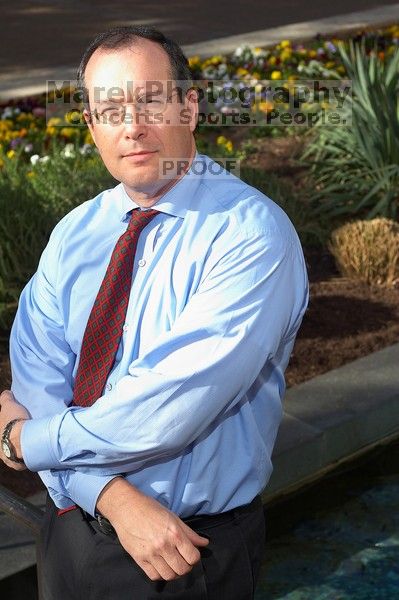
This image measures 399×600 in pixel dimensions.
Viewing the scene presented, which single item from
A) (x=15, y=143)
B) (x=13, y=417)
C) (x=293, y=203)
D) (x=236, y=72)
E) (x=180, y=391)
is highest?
(x=180, y=391)

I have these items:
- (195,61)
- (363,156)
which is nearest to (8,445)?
(363,156)

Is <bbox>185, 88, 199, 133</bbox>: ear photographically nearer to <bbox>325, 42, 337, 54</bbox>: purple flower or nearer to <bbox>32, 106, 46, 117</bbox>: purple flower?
<bbox>32, 106, 46, 117</bbox>: purple flower

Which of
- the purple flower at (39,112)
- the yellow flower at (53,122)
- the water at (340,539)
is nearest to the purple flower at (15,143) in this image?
the yellow flower at (53,122)

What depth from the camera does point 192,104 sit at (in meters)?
2.16

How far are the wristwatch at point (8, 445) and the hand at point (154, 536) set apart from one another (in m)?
0.25

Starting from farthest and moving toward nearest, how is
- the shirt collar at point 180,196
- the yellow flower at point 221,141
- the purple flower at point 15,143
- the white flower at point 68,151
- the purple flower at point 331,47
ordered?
the purple flower at point 331,47 < the purple flower at point 15,143 < the yellow flower at point 221,141 < the white flower at point 68,151 < the shirt collar at point 180,196

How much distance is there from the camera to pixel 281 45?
11266 mm

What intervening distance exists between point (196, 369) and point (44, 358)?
0.44 meters

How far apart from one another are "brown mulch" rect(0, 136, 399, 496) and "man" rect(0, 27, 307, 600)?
271 cm

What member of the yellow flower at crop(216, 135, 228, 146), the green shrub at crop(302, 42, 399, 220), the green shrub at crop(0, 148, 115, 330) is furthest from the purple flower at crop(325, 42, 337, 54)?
the green shrub at crop(0, 148, 115, 330)

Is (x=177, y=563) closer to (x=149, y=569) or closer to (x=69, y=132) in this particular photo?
(x=149, y=569)

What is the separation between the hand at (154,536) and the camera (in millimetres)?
1932

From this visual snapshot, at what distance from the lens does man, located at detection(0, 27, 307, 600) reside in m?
1.96

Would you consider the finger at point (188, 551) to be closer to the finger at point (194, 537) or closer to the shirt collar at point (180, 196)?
the finger at point (194, 537)
